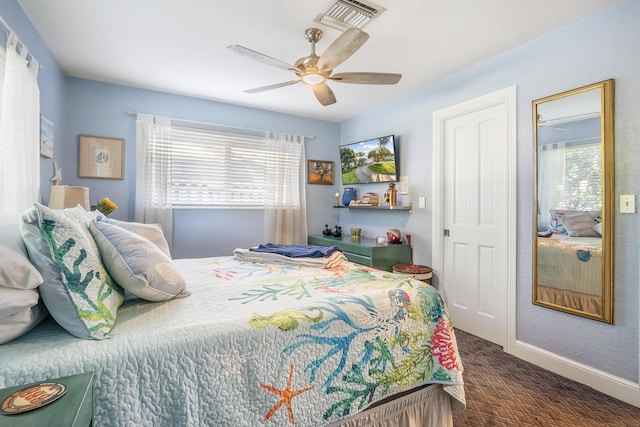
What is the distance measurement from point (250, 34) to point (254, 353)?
7.58 feet

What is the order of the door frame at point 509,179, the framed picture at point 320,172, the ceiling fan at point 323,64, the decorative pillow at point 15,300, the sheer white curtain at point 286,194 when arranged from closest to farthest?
the decorative pillow at point 15,300, the ceiling fan at point 323,64, the door frame at point 509,179, the sheer white curtain at point 286,194, the framed picture at point 320,172

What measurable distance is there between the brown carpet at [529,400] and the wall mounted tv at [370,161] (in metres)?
2.24

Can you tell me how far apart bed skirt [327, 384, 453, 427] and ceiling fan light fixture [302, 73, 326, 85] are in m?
2.08

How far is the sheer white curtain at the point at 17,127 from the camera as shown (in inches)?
71.1

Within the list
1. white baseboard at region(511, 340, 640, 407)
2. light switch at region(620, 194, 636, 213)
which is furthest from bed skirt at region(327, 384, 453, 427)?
light switch at region(620, 194, 636, 213)

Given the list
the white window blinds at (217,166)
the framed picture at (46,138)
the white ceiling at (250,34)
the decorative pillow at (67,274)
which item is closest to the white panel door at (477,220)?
the white ceiling at (250,34)

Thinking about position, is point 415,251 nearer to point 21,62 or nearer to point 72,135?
point 21,62

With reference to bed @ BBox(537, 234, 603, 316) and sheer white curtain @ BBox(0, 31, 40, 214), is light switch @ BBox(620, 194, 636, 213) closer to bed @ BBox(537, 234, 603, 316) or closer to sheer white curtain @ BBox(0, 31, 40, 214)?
bed @ BBox(537, 234, 603, 316)

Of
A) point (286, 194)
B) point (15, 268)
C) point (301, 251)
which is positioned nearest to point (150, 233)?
point (15, 268)

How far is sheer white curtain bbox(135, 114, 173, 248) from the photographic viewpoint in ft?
11.3

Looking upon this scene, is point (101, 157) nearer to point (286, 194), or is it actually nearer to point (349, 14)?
point (286, 194)

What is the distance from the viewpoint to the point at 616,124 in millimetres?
2023

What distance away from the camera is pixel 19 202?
197 cm

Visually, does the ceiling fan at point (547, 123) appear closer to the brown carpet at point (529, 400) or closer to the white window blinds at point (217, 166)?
Result: the brown carpet at point (529, 400)
